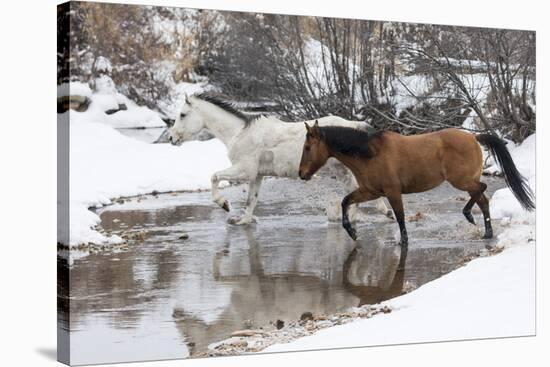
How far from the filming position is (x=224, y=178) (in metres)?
7.61

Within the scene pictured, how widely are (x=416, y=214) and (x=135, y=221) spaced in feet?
7.31

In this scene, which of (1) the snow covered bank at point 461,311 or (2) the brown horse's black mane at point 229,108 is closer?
(1) the snow covered bank at point 461,311

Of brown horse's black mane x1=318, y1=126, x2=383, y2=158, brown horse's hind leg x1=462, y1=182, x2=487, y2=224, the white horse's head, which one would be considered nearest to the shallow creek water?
brown horse's hind leg x1=462, y1=182, x2=487, y2=224

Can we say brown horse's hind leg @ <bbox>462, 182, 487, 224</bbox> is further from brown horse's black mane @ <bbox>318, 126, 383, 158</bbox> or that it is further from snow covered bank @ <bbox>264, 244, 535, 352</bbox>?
brown horse's black mane @ <bbox>318, 126, 383, 158</bbox>

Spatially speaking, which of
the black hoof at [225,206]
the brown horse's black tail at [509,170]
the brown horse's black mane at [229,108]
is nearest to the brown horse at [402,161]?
the brown horse's black tail at [509,170]

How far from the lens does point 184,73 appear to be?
7.44 meters

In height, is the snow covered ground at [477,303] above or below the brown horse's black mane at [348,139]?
below

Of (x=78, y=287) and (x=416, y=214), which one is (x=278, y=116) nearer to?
(x=416, y=214)

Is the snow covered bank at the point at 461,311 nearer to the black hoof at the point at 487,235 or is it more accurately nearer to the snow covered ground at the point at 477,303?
the snow covered ground at the point at 477,303

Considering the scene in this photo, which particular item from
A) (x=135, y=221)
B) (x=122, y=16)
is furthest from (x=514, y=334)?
(x=122, y=16)

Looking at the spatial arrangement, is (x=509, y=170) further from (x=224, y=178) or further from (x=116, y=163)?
(x=116, y=163)

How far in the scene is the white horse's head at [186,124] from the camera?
24.9ft

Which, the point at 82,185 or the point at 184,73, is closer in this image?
the point at 82,185

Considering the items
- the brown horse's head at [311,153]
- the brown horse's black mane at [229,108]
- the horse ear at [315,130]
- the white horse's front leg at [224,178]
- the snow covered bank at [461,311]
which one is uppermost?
the brown horse's black mane at [229,108]
